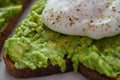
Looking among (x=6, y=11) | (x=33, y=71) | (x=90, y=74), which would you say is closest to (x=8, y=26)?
(x=6, y=11)

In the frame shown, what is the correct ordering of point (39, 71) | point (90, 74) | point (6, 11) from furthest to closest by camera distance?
point (6, 11) < point (39, 71) < point (90, 74)

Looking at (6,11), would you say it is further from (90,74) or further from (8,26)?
(90,74)

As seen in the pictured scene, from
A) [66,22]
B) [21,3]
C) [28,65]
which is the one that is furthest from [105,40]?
[21,3]

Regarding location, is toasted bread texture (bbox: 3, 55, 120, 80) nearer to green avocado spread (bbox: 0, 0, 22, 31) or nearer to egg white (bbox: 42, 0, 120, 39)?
egg white (bbox: 42, 0, 120, 39)

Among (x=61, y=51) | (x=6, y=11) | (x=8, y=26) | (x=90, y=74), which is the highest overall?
(x=6, y=11)

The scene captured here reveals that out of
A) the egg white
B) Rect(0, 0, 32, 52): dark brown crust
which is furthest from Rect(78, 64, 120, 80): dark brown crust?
Rect(0, 0, 32, 52): dark brown crust

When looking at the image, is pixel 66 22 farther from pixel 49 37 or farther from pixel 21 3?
pixel 21 3

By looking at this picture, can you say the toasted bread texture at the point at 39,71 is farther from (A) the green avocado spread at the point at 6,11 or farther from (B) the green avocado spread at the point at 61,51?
(A) the green avocado spread at the point at 6,11
